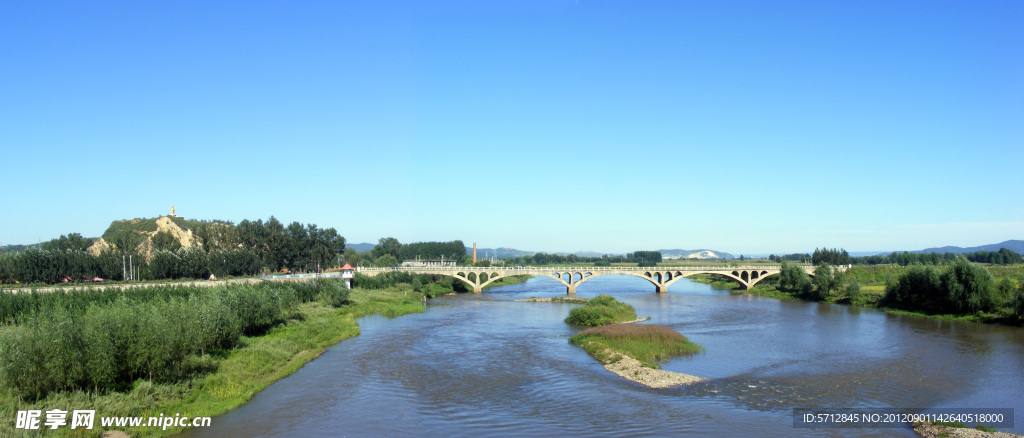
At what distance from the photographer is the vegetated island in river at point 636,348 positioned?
95.3 ft

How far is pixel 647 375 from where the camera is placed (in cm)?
2942

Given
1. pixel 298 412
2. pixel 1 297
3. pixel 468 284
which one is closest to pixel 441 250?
pixel 468 284

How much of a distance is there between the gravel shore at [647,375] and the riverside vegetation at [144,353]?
17.0m

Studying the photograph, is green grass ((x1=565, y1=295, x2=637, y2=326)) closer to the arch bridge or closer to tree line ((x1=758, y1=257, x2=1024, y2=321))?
tree line ((x1=758, y1=257, x2=1024, y2=321))

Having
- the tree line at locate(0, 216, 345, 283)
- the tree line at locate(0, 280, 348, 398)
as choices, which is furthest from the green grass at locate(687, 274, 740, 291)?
the tree line at locate(0, 280, 348, 398)

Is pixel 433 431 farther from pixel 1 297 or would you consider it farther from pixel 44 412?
pixel 1 297

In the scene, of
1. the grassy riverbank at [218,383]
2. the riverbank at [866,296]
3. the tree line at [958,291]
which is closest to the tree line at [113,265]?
the grassy riverbank at [218,383]

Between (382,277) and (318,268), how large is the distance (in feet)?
66.2

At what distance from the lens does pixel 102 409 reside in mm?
20578

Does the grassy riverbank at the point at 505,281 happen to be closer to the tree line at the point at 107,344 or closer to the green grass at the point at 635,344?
the green grass at the point at 635,344

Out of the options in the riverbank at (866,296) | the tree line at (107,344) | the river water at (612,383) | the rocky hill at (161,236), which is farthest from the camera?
the rocky hill at (161,236)

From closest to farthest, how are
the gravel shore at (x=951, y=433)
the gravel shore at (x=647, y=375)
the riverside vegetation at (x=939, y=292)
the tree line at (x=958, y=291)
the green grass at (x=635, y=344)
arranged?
the gravel shore at (x=951, y=433) → the gravel shore at (x=647, y=375) → the green grass at (x=635, y=344) → the riverside vegetation at (x=939, y=292) → the tree line at (x=958, y=291)

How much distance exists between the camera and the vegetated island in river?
29.0 meters

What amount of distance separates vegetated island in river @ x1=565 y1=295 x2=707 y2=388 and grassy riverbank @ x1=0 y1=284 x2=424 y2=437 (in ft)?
55.4
